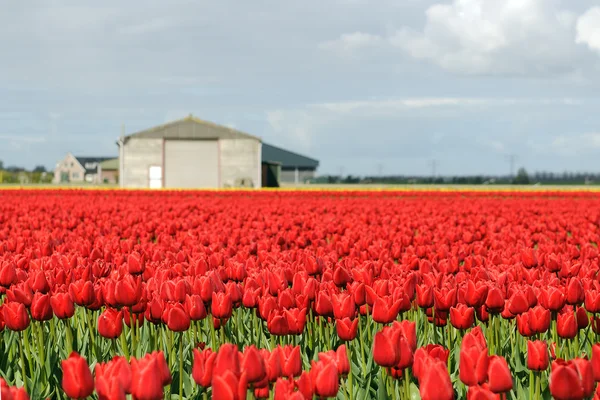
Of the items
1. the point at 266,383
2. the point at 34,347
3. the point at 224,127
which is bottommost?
the point at 34,347

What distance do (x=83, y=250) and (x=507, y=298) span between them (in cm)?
409

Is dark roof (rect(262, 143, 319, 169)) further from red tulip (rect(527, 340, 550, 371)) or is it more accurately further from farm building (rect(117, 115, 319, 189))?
red tulip (rect(527, 340, 550, 371))

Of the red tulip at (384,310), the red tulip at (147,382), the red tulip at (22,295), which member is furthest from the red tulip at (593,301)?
the red tulip at (22,295)

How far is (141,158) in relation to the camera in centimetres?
5509

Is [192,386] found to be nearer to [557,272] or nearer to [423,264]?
[423,264]

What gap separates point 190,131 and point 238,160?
4.33 m

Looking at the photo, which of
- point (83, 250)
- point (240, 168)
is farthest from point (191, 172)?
point (83, 250)

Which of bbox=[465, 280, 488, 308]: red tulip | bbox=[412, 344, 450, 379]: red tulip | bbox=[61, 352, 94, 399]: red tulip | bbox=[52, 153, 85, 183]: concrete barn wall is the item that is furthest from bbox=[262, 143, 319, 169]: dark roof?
bbox=[61, 352, 94, 399]: red tulip

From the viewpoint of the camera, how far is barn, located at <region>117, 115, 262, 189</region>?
55000 millimetres

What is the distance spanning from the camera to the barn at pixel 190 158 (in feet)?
180

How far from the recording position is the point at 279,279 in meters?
4.71

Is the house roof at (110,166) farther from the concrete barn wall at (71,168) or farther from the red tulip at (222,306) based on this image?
the red tulip at (222,306)

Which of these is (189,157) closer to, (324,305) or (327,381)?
(324,305)

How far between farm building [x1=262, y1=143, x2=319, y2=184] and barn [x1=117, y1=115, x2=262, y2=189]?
48163 millimetres
